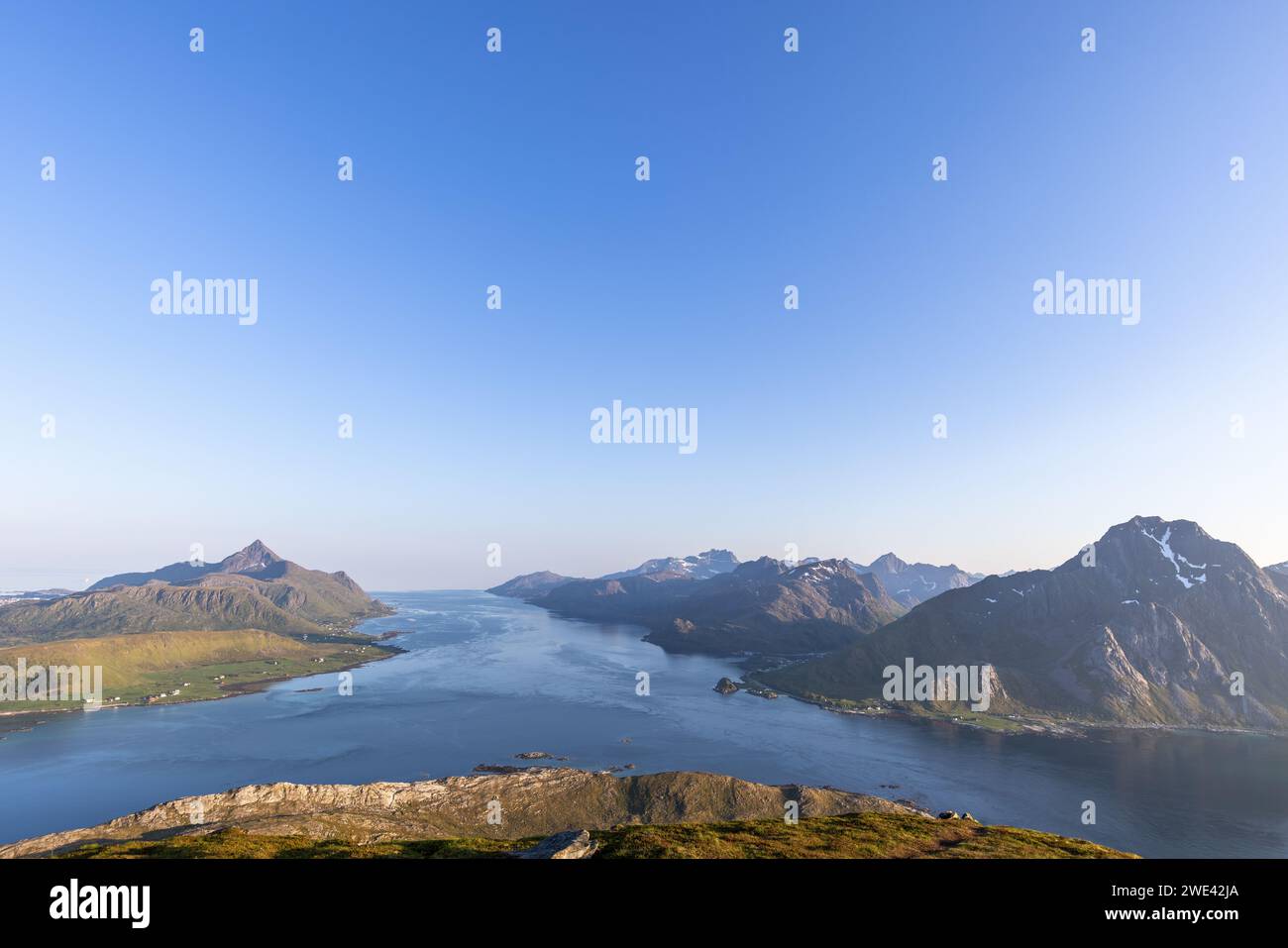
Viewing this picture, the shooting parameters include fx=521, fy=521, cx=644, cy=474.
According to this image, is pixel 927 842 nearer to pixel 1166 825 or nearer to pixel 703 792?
pixel 703 792

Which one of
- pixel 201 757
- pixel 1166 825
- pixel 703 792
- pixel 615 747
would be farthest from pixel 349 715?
pixel 1166 825

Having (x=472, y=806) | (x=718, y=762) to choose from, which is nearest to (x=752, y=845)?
(x=472, y=806)

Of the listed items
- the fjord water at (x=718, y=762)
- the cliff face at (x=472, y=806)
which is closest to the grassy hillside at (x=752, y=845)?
the cliff face at (x=472, y=806)

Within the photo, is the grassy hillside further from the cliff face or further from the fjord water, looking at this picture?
the fjord water

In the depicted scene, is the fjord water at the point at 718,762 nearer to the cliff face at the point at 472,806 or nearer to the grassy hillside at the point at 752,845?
the cliff face at the point at 472,806

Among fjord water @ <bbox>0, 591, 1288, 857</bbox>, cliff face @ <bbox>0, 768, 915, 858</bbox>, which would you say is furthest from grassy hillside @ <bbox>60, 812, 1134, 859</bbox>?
fjord water @ <bbox>0, 591, 1288, 857</bbox>
